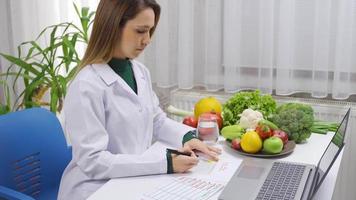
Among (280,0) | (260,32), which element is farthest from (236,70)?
(280,0)

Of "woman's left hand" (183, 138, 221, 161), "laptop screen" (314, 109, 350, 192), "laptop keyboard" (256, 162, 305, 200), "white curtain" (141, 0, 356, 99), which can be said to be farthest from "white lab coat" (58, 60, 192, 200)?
"white curtain" (141, 0, 356, 99)

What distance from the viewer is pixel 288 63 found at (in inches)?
93.4

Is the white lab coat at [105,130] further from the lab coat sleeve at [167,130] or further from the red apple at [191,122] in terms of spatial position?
the red apple at [191,122]

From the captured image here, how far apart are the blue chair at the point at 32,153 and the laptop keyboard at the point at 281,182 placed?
897 millimetres

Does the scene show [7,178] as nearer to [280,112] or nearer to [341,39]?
[280,112]

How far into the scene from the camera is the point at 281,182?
1376 mm

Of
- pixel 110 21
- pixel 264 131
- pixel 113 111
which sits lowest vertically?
pixel 264 131

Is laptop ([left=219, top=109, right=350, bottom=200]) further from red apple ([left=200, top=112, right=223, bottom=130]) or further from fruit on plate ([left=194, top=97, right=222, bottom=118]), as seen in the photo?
fruit on plate ([left=194, top=97, right=222, bottom=118])

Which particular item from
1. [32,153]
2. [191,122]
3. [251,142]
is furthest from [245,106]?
[32,153]

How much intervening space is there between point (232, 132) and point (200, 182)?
41 cm

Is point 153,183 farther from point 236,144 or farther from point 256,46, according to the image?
point 256,46

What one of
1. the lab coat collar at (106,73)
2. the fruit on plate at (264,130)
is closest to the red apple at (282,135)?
the fruit on plate at (264,130)

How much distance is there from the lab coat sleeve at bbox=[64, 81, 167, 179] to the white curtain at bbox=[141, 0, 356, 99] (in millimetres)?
1144

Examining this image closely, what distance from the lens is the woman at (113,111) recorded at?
57.1 inches
